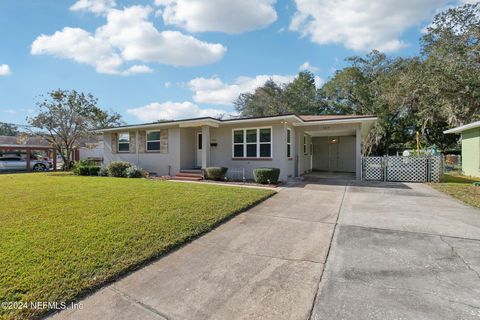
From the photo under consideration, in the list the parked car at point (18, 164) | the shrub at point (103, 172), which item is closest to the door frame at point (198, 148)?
the shrub at point (103, 172)

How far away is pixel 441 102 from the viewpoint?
14.9 m

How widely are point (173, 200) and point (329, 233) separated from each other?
401 cm

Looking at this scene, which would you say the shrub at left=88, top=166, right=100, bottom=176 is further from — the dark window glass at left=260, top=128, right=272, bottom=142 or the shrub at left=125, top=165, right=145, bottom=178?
the dark window glass at left=260, top=128, right=272, bottom=142

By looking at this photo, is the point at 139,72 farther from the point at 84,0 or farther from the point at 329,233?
the point at 329,233

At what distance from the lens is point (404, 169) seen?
11.0m

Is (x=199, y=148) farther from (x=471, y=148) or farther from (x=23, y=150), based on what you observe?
(x=23, y=150)

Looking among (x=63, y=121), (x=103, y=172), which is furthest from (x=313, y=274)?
(x=63, y=121)

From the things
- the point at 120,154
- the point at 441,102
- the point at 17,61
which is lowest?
the point at 120,154

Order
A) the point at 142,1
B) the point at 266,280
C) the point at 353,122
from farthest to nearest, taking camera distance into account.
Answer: the point at 353,122, the point at 142,1, the point at 266,280

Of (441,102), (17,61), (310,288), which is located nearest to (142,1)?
(17,61)

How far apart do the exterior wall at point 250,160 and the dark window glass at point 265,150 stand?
223 mm

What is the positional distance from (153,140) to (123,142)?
2839mm

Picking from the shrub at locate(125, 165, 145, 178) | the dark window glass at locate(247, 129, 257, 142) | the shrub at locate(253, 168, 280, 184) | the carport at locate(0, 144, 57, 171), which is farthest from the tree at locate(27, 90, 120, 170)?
the shrub at locate(253, 168, 280, 184)

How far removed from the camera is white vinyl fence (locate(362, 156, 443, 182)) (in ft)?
35.1
